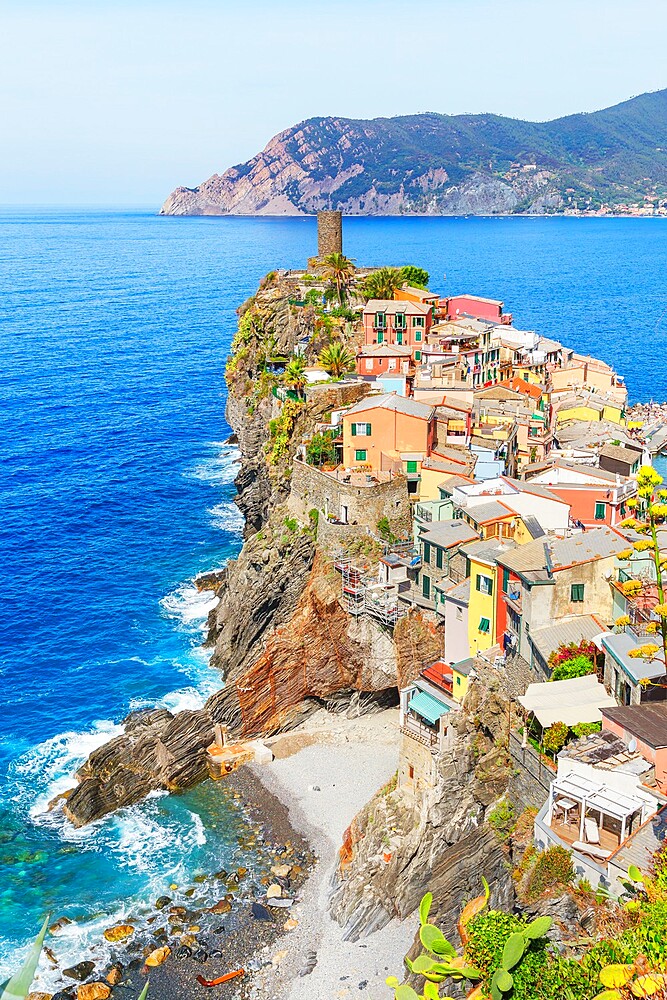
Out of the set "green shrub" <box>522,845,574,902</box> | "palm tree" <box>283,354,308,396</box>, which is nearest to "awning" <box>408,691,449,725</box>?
"green shrub" <box>522,845,574,902</box>

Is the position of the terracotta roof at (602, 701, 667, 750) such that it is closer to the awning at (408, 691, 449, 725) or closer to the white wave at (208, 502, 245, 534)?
the awning at (408, 691, 449, 725)

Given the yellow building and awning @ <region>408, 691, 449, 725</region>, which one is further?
the yellow building

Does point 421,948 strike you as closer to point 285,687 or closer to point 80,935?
point 80,935

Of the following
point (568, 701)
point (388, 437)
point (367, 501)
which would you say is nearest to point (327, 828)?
point (568, 701)

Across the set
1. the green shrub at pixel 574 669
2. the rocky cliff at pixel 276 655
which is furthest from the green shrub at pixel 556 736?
the rocky cliff at pixel 276 655

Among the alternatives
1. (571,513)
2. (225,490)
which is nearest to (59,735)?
(571,513)

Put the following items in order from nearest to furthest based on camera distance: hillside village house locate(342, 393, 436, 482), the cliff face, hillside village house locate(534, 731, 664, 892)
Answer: hillside village house locate(534, 731, 664, 892) → the cliff face → hillside village house locate(342, 393, 436, 482)
